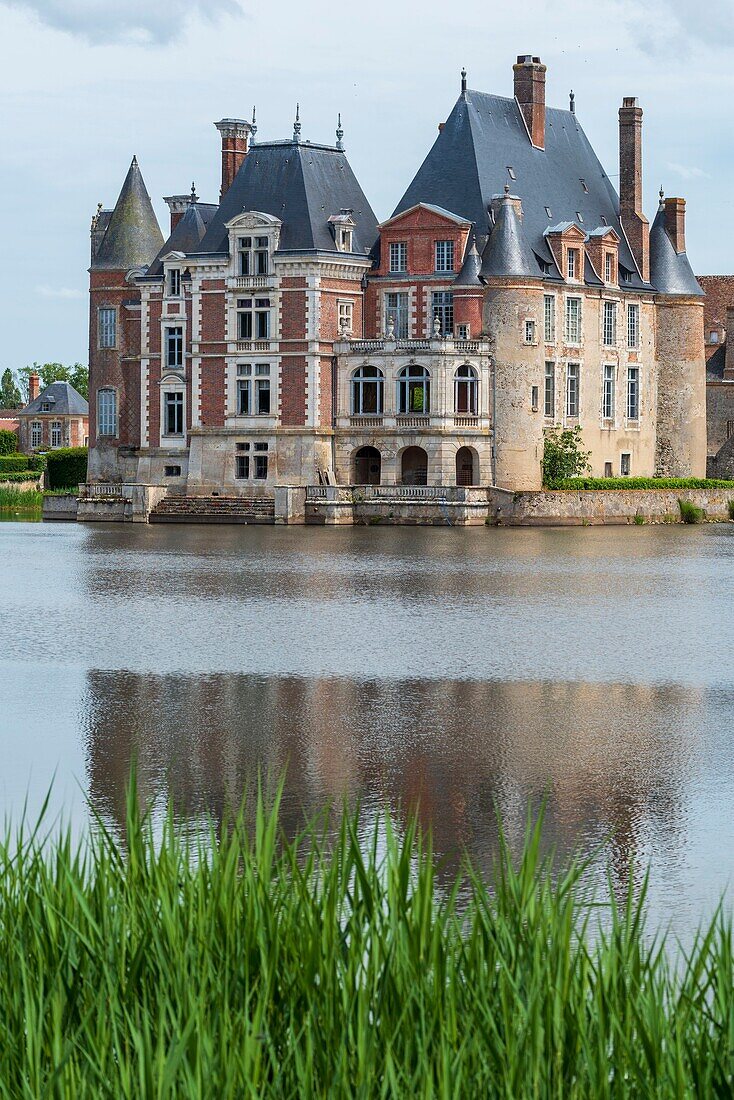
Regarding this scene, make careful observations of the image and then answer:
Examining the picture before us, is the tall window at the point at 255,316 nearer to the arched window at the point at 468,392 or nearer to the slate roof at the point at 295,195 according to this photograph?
the slate roof at the point at 295,195

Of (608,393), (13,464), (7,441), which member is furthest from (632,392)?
(7,441)

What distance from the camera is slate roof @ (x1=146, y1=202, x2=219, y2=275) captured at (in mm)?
75438

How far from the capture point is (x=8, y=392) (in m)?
175

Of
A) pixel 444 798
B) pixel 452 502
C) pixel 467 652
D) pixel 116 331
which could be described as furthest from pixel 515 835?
pixel 116 331

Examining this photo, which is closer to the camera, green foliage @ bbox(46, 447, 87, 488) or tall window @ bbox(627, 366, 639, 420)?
tall window @ bbox(627, 366, 639, 420)

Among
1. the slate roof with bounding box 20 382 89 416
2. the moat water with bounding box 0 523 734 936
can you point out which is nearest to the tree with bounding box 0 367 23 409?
the slate roof with bounding box 20 382 89 416

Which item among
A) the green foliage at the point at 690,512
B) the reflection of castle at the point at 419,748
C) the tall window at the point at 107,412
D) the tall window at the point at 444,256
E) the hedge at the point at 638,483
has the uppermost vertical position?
the tall window at the point at 444,256

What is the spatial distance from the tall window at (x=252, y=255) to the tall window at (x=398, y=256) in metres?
4.97

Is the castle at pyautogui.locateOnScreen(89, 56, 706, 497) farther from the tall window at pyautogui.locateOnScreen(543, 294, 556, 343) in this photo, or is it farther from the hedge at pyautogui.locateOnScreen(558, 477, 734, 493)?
the hedge at pyautogui.locateOnScreen(558, 477, 734, 493)

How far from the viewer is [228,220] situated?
72.1 meters

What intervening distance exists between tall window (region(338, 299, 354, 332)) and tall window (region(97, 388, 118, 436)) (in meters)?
12.0

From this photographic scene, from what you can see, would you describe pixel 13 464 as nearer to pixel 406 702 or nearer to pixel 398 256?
pixel 398 256

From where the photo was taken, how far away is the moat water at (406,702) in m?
11.9

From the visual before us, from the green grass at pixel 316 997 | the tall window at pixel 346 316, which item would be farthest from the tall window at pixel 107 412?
the green grass at pixel 316 997
